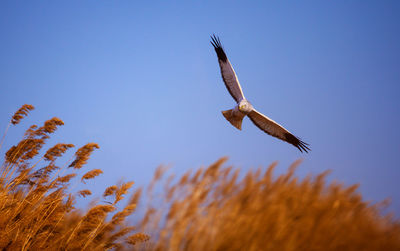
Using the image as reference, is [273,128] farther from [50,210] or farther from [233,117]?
[50,210]

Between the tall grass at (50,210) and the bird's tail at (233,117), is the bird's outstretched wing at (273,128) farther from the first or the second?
the tall grass at (50,210)

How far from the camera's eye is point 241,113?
8.68m

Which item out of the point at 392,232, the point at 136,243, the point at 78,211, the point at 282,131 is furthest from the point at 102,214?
the point at 282,131

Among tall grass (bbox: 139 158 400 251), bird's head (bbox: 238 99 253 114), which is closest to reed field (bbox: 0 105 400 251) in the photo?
tall grass (bbox: 139 158 400 251)

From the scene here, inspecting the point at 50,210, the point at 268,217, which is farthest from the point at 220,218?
the point at 50,210

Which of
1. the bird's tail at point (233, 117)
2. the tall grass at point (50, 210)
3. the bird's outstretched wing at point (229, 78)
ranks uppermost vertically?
the bird's outstretched wing at point (229, 78)

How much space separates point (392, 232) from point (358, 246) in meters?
0.49

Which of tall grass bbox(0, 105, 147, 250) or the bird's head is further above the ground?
the bird's head

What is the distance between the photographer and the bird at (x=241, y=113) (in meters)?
8.49

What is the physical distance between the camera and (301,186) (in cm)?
250

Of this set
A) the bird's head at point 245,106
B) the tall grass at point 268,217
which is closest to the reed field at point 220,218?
the tall grass at point 268,217

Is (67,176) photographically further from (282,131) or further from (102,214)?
(282,131)

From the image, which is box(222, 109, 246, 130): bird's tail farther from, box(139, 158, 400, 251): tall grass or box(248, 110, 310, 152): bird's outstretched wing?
box(139, 158, 400, 251): tall grass

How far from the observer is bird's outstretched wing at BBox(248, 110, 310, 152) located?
8.59 m
